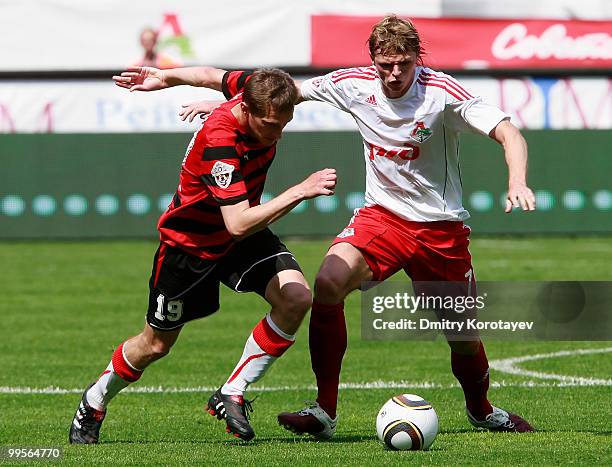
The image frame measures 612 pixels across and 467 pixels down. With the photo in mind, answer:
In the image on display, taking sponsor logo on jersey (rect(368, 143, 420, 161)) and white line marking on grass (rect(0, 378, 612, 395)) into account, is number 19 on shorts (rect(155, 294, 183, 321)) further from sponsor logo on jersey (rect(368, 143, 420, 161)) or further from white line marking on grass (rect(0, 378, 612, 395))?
white line marking on grass (rect(0, 378, 612, 395))

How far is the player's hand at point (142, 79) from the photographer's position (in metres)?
7.38

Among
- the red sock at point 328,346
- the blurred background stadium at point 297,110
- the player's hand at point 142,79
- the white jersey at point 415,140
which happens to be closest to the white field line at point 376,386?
the red sock at point 328,346

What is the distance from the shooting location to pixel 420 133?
22.7 feet

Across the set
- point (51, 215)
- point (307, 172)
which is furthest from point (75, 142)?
point (307, 172)

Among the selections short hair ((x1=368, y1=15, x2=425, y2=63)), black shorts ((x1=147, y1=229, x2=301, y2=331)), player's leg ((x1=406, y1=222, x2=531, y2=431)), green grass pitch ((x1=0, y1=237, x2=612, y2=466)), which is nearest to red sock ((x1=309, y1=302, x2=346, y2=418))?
green grass pitch ((x1=0, y1=237, x2=612, y2=466))

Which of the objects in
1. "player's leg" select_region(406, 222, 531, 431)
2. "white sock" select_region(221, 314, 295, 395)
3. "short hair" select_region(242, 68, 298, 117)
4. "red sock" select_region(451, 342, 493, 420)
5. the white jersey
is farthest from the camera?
"red sock" select_region(451, 342, 493, 420)

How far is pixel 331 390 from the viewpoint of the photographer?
6945 mm

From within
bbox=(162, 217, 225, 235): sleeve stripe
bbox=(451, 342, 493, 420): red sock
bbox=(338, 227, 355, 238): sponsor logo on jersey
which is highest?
bbox=(162, 217, 225, 235): sleeve stripe

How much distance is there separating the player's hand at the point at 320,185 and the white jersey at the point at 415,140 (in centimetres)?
100

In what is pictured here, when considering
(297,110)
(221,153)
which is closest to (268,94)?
Result: (221,153)

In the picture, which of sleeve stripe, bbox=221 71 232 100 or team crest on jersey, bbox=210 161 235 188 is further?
sleeve stripe, bbox=221 71 232 100

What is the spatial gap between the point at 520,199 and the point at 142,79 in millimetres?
2619

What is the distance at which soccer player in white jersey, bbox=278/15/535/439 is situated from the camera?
6.84 metres

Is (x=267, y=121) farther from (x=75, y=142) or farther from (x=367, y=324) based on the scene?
(x=75, y=142)
